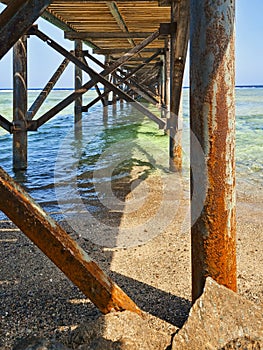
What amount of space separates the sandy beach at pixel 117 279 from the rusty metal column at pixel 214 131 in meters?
0.38

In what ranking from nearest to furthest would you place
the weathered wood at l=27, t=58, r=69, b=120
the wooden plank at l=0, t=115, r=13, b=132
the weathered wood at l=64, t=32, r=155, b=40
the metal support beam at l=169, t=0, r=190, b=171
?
the metal support beam at l=169, t=0, r=190, b=171 < the wooden plank at l=0, t=115, r=13, b=132 < the weathered wood at l=27, t=58, r=69, b=120 < the weathered wood at l=64, t=32, r=155, b=40

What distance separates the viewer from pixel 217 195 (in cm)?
176

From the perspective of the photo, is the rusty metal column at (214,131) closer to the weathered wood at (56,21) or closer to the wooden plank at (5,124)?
the wooden plank at (5,124)

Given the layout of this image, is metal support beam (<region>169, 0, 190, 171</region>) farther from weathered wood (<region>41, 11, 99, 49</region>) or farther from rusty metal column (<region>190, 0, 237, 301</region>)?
rusty metal column (<region>190, 0, 237, 301</region>)

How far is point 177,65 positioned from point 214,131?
350cm

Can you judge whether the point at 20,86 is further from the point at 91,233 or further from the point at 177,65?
the point at 91,233

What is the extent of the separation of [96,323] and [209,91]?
0.97 metres

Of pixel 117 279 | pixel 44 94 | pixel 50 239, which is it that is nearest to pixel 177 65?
pixel 44 94

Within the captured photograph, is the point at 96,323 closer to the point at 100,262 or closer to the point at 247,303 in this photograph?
the point at 247,303

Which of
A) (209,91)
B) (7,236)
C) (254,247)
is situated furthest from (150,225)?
(209,91)

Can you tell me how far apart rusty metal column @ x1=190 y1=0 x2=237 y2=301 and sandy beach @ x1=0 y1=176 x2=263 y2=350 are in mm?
382

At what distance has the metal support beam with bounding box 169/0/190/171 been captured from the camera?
4.29 meters

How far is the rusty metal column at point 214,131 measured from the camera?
169 cm

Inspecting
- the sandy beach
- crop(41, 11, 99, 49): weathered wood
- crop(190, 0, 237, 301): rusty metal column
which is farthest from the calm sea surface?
crop(190, 0, 237, 301): rusty metal column
